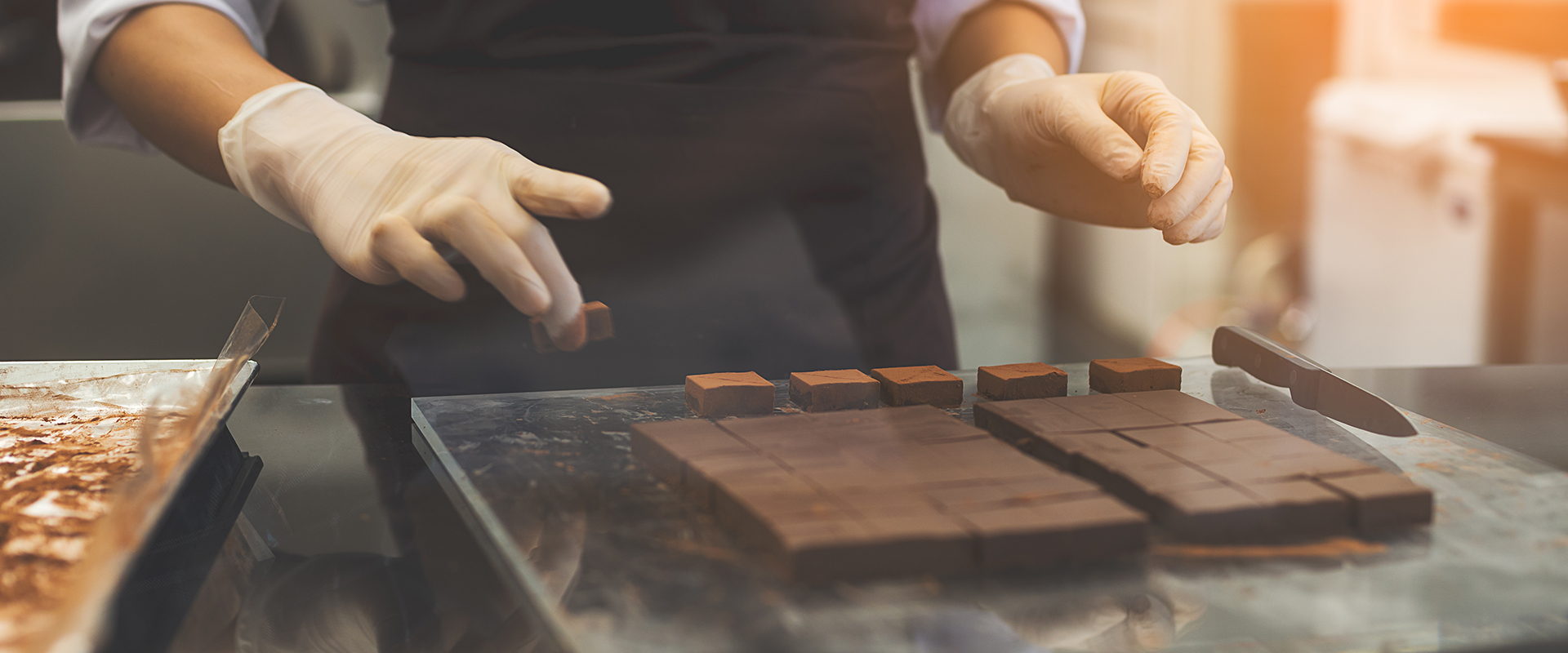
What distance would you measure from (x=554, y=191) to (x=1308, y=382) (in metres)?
0.72

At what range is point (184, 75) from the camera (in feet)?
3.58

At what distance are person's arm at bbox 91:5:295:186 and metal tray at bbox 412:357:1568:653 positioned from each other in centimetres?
57

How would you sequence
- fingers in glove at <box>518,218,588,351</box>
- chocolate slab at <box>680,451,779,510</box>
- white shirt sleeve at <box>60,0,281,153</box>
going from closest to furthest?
chocolate slab at <box>680,451,779,510</box> < fingers in glove at <box>518,218,588,351</box> < white shirt sleeve at <box>60,0,281,153</box>

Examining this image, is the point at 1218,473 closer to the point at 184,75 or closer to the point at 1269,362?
the point at 1269,362

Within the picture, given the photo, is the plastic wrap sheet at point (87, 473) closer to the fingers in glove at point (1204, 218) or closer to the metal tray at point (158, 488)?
the metal tray at point (158, 488)

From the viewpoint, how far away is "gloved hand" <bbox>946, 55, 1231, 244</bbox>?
103cm

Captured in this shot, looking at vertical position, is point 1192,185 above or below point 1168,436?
above

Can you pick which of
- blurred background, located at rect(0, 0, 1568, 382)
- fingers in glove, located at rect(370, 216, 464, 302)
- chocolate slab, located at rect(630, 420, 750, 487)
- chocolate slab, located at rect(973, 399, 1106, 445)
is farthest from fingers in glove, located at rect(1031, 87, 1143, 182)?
blurred background, located at rect(0, 0, 1568, 382)

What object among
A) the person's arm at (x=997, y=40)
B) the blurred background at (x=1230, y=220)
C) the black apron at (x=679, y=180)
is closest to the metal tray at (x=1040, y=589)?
the black apron at (x=679, y=180)

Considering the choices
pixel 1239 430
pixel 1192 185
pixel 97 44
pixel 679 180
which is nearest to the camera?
pixel 1239 430

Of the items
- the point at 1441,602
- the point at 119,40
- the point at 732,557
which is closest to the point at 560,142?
the point at 119,40

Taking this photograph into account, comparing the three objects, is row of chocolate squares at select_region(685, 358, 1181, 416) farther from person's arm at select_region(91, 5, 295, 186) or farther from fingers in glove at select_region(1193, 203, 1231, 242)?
person's arm at select_region(91, 5, 295, 186)

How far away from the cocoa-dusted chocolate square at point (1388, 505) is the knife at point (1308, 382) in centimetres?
24

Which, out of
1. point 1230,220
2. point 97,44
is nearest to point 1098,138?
point 97,44
